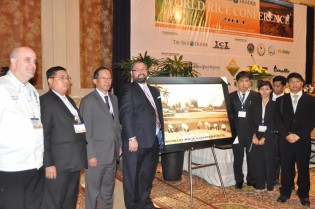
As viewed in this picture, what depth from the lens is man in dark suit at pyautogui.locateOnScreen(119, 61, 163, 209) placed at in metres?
2.91

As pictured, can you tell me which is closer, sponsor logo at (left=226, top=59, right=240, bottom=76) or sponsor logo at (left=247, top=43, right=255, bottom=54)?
sponsor logo at (left=226, top=59, right=240, bottom=76)

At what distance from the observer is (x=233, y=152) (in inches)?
163

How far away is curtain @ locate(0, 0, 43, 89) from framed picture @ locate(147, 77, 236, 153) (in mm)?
3115

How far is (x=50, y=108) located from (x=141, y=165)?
1.13 metres

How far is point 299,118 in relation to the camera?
Result: 11.5 ft

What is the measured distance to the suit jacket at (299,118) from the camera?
3457 millimetres

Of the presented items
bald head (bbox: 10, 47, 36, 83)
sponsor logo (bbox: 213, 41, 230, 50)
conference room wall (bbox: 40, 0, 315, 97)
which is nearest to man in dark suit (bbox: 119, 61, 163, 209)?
bald head (bbox: 10, 47, 36, 83)

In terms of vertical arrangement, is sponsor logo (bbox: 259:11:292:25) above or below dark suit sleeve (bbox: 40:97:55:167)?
above

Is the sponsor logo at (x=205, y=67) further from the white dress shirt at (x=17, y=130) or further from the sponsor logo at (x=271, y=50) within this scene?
the white dress shirt at (x=17, y=130)

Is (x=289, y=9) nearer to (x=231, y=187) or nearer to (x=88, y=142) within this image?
(x=231, y=187)

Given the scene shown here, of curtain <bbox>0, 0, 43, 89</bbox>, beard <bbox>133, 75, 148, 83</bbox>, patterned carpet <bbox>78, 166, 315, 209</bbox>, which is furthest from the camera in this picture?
curtain <bbox>0, 0, 43, 89</bbox>

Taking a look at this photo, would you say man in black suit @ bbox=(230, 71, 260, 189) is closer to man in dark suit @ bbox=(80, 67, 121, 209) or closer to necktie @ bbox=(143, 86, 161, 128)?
necktie @ bbox=(143, 86, 161, 128)

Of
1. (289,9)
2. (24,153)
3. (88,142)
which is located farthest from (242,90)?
(289,9)

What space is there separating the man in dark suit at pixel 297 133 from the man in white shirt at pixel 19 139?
266cm
